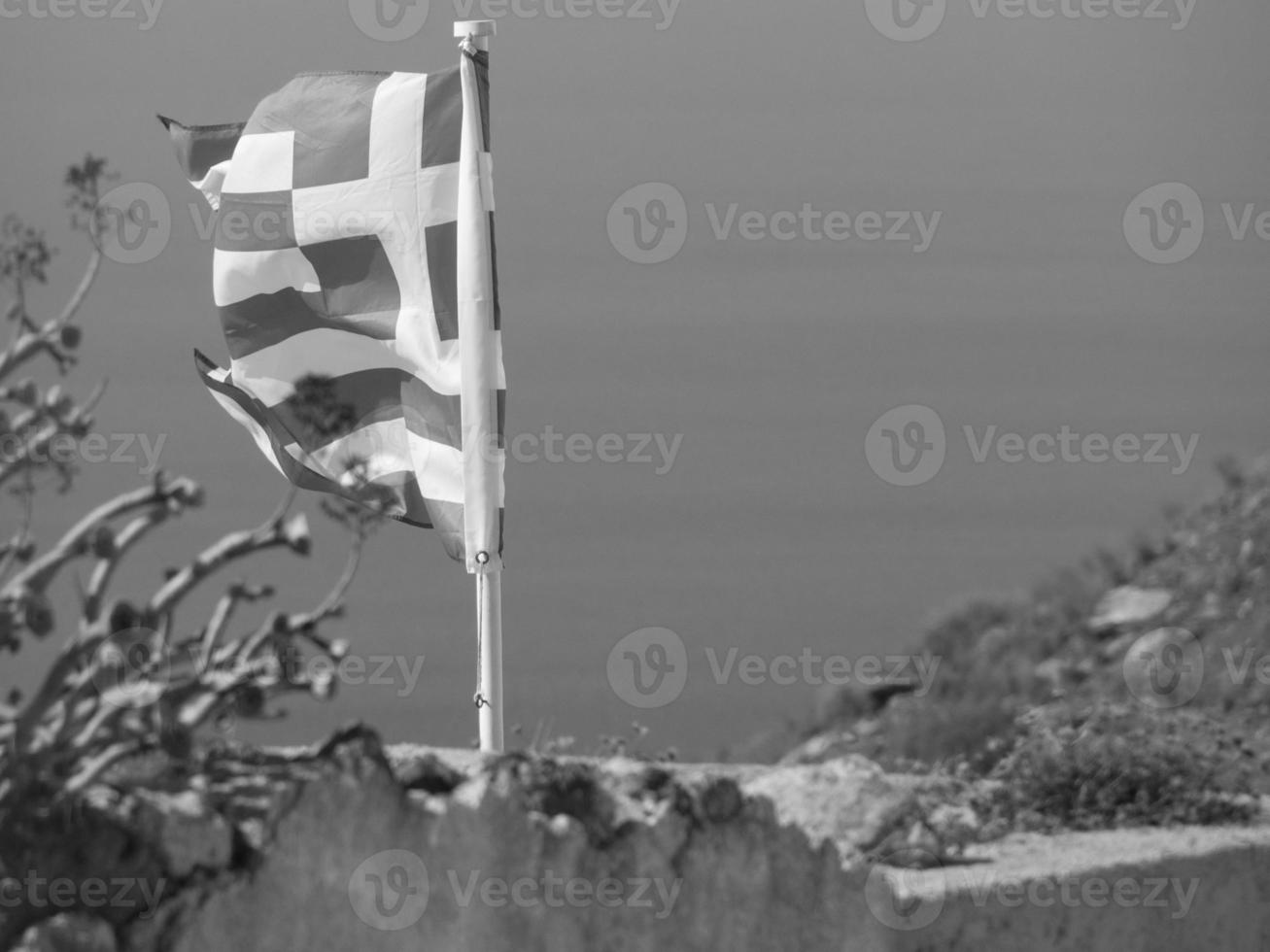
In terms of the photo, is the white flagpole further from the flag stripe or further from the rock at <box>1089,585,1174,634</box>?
the rock at <box>1089,585,1174,634</box>

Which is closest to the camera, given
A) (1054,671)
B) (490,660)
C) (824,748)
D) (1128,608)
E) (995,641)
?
(490,660)

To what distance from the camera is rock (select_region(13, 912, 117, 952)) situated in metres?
4.28

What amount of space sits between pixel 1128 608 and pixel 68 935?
1420cm

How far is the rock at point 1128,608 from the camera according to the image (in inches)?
662

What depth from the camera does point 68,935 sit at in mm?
4293

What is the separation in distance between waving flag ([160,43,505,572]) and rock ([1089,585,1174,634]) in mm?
11097

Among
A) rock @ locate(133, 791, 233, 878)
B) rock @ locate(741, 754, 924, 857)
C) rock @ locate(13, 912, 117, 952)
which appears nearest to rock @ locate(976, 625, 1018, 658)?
rock @ locate(741, 754, 924, 857)

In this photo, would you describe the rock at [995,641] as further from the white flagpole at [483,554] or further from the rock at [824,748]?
the white flagpole at [483,554]

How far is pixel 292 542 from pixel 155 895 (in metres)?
1.06

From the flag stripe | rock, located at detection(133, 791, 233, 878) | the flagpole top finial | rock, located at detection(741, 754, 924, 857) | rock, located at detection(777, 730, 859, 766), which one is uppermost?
the flagpole top finial

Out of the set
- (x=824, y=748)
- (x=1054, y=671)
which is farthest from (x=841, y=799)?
(x=1054, y=671)

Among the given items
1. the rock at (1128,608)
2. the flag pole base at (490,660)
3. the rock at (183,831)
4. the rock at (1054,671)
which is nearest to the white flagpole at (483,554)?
the flag pole base at (490,660)

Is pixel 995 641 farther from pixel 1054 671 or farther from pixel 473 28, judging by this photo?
pixel 473 28

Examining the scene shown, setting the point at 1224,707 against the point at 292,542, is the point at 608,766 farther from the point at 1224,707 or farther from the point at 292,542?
the point at 1224,707
